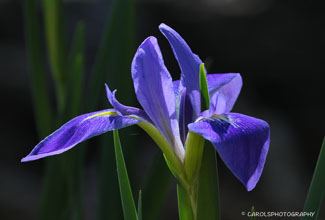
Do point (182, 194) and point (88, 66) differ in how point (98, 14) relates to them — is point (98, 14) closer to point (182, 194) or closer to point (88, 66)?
point (88, 66)

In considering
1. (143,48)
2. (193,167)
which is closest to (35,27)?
(143,48)

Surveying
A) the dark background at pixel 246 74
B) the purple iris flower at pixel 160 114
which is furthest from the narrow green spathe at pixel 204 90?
the dark background at pixel 246 74

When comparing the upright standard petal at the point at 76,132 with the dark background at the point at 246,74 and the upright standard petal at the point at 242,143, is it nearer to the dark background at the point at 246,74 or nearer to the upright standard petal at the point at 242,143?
the upright standard petal at the point at 242,143

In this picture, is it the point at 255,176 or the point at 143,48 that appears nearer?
the point at 255,176

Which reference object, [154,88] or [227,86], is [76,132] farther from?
[227,86]

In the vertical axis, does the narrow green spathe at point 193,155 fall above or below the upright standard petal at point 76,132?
below

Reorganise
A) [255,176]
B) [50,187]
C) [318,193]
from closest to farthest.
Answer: [255,176] < [318,193] < [50,187]
